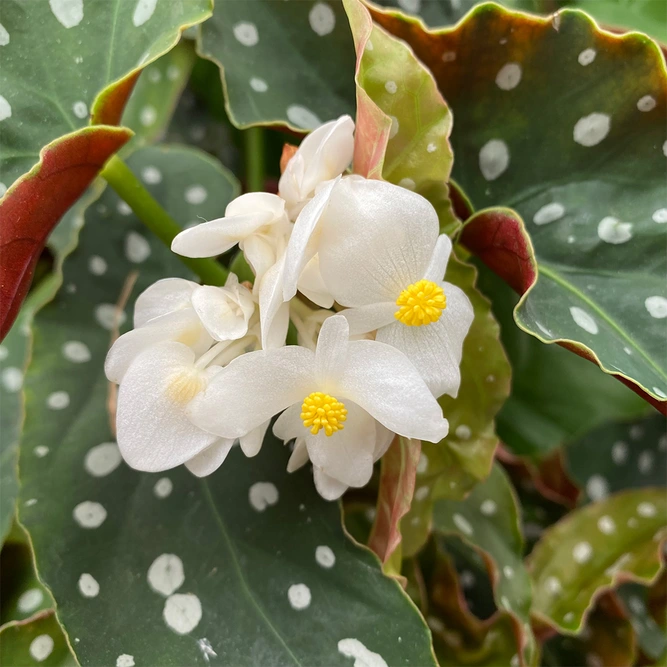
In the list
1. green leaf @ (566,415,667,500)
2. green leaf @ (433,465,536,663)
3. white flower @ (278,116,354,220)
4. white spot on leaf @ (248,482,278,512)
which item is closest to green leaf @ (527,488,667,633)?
green leaf @ (433,465,536,663)

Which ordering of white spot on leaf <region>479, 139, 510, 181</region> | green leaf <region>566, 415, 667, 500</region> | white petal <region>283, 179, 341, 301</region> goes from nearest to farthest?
white petal <region>283, 179, 341, 301</region> < white spot on leaf <region>479, 139, 510, 181</region> < green leaf <region>566, 415, 667, 500</region>

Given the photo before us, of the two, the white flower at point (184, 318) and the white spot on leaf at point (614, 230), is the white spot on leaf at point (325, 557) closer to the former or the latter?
the white flower at point (184, 318)

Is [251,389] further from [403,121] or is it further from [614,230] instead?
[614,230]

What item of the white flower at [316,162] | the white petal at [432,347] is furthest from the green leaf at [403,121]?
the white petal at [432,347]

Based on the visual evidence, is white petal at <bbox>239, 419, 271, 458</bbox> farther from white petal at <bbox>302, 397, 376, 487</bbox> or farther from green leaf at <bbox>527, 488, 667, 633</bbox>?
green leaf at <bbox>527, 488, 667, 633</bbox>

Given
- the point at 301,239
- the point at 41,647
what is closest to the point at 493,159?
the point at 301,239

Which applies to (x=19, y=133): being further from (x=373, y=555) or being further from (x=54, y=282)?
(x=373, y=555)

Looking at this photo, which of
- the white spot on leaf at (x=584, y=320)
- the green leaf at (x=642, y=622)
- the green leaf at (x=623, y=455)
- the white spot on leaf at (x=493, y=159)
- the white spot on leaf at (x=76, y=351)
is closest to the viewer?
the white spot on leaf at (x=584, y=320)
